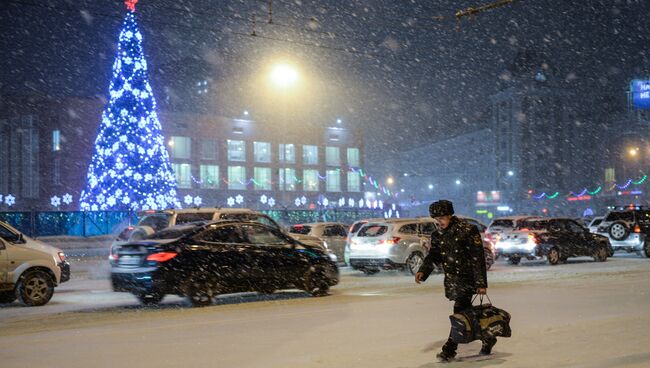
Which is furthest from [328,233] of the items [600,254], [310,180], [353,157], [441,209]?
[353,157]

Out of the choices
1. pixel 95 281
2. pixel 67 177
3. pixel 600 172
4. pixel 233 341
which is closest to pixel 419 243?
pixel 95 281

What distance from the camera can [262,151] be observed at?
291ft

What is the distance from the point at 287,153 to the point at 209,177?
10882 mm

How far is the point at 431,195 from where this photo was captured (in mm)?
131500

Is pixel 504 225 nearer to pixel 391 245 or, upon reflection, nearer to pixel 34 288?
pixel 391 245

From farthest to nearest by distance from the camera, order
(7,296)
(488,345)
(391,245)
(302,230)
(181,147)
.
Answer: (181,147)
(302,230)
(391,245)
(7,296)
(488,345)

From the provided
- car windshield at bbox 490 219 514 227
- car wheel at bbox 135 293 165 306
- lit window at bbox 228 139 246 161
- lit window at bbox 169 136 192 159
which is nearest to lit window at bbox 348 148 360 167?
lit window at bbox 228 139 246 161

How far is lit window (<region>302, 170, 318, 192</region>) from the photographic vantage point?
3588 inches

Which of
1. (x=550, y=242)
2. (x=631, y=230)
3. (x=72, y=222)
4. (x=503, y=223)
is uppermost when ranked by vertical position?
(x=72, y=222)

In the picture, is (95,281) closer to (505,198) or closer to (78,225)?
(78,225)

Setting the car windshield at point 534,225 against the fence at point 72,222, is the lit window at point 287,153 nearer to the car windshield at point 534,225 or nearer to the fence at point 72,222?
the fence at point 72,222

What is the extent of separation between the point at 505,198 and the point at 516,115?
Answer: 13296 millimetres

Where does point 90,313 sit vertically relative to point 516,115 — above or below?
below

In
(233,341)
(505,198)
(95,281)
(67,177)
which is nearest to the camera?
(233,341)
